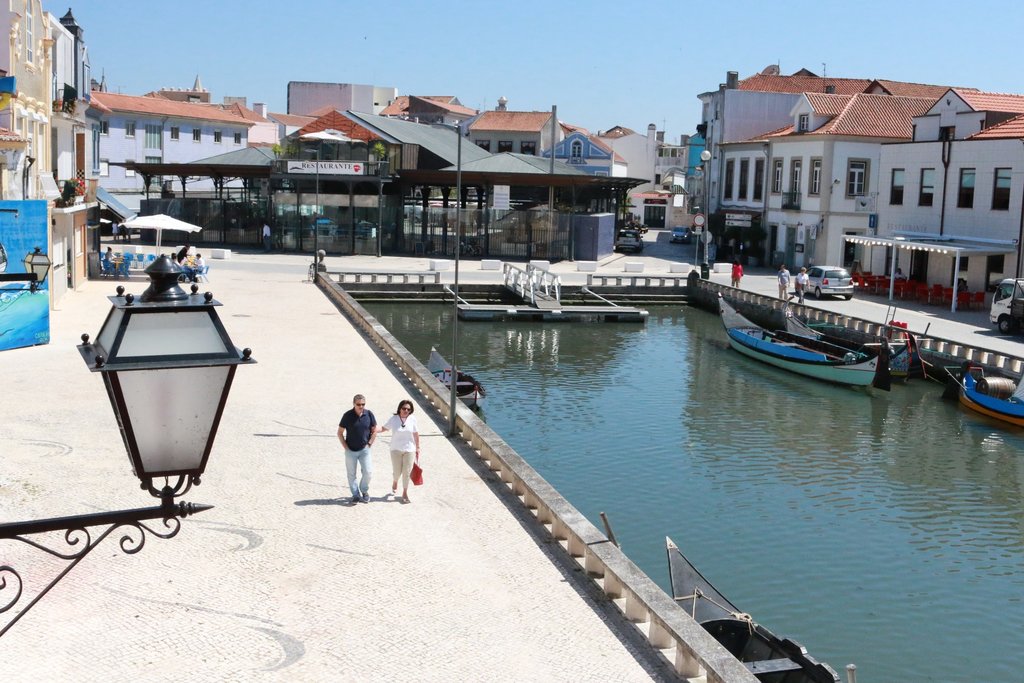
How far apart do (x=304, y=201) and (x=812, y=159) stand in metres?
28.5

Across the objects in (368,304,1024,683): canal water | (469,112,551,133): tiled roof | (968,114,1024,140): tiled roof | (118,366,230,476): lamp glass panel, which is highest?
(469,112,551,133): tiled roof

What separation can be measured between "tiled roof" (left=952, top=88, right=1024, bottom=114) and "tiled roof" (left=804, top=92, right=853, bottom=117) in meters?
12.1

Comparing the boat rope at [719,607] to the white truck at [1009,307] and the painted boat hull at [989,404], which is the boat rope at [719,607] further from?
the white truck at [1009,307]

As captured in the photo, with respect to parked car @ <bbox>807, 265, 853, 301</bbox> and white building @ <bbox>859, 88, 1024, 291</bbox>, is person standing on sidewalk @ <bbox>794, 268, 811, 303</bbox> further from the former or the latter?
white building @ <bbox>859, 88, 1024, 291</bbox>

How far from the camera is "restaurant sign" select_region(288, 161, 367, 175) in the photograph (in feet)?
208

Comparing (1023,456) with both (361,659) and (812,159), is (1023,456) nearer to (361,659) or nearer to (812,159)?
(361,659)

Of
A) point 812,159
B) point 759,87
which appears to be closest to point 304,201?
point 812,159

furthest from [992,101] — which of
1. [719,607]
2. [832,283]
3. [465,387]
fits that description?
[719,607]

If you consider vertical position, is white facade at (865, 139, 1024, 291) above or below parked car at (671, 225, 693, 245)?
above

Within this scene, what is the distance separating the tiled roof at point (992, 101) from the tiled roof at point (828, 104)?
12.1m

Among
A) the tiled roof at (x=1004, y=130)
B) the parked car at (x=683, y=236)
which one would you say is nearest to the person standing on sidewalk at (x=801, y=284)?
the tiled roof at (x=1004, y=130)

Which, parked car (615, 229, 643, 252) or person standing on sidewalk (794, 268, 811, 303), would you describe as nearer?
person standing on sidewalk (794, 268, 811, 303)

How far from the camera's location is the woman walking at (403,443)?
15930 millimetres

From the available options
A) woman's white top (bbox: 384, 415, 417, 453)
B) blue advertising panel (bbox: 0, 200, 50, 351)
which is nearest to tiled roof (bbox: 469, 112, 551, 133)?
blue advertising panel (bbox: 0, 200, 50, 351)
